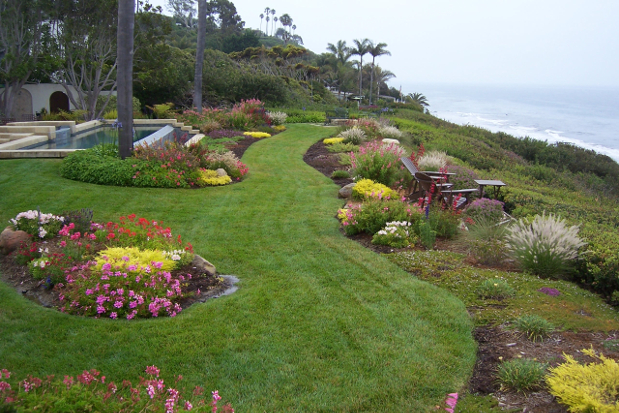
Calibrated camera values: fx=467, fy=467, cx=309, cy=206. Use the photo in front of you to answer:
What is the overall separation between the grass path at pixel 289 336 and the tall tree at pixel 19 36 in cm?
1414

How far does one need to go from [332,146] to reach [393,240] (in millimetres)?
9665

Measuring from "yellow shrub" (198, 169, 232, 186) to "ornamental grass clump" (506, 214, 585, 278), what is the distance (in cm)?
667

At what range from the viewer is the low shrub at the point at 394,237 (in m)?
6.85

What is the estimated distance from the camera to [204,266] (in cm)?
546

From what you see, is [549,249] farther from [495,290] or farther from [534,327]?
[534,327]

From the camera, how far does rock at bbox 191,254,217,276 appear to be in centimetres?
543

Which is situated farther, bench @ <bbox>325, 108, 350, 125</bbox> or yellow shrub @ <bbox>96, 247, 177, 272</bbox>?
bench @ <bbox>325, 108, 350, 125</bbox>

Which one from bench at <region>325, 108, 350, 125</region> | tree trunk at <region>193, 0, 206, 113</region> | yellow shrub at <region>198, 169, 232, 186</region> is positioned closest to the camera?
yellow shrub at <region>198, 169, 232, 186</region>

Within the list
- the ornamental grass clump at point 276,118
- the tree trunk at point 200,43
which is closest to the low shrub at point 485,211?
the ornamental grass clump at point 276,118

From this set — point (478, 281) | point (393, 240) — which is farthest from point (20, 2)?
point (478, 281)

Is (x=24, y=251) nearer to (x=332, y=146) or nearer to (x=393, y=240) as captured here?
(x=393, y=240)

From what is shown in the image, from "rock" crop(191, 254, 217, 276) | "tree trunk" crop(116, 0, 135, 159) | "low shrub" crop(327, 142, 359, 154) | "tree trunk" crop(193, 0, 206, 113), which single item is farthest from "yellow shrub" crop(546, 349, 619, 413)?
"tree trunk" crop(193, 0, 206, 113)

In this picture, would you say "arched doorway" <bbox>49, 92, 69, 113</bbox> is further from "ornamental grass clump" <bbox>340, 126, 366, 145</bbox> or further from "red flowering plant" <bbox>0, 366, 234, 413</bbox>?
"red flowering plant" <bbox>0, 366, 234, 413</bbox>

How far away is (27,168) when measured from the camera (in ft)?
32.7
